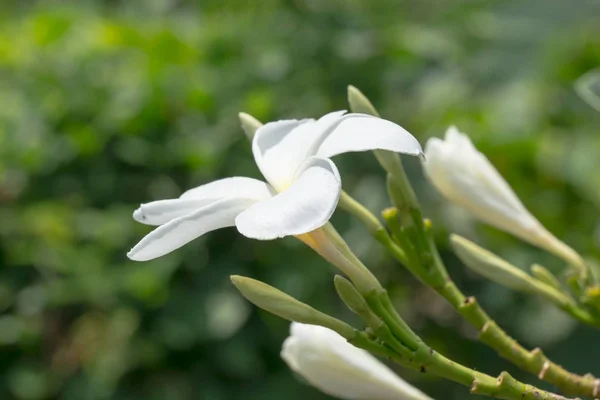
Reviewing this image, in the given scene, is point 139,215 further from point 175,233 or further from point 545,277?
point 545,277

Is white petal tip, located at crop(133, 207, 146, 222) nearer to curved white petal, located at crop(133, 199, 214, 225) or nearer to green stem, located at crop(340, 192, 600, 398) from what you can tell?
curved white petal, located at crop(133, 199, 214, 225)

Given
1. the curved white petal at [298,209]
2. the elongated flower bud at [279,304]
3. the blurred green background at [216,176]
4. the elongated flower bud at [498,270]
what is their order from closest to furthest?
the curved white petal at [298,209] < the elongated flower bud at [279,304] < the elongated flower bud at [498,270] < the blurred green background at [216,176]

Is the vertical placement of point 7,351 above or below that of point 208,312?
below

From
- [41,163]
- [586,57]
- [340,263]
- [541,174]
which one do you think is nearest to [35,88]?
[41,163]

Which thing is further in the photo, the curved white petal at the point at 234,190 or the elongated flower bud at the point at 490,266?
the elongated flower bud at the point at 490,266

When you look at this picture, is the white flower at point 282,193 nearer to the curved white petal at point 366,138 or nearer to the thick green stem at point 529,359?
the curved white petal at point 366,138

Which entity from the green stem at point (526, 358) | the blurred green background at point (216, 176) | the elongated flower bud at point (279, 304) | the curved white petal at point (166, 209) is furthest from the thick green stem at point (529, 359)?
the blurred green background at point (216, 176)

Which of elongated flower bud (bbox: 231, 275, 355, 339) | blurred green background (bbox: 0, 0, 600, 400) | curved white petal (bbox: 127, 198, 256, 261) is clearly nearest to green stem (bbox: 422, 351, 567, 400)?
elongated flower bud (bbox: 231, 275, 355, 339)

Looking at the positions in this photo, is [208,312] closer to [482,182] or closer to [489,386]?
[482,182]
